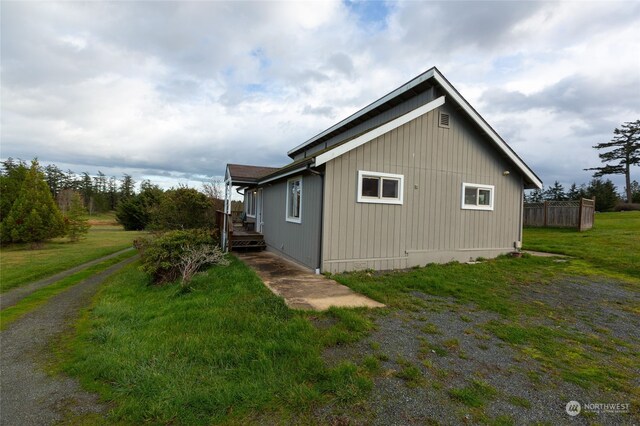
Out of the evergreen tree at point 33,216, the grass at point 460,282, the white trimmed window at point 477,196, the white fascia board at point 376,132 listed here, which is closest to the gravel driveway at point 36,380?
the grass at point 460,282

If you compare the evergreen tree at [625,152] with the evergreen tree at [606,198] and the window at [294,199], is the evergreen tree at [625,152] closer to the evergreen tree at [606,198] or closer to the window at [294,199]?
the evergreen tree at [606,198]

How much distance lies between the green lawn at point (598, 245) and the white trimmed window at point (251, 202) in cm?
1285

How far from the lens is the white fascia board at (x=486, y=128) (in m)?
9.09

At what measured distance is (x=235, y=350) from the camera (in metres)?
3.78

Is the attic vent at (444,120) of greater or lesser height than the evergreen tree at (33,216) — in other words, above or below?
above

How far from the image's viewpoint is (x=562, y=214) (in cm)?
1730

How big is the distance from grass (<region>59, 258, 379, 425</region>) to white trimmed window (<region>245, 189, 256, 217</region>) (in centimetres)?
990

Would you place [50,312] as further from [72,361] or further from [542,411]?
[542,411]

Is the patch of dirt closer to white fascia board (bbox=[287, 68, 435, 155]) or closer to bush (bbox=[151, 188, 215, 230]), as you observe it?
bush (bbox=[151, 188, 215, 230])

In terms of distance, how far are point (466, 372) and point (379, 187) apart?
5867 mm

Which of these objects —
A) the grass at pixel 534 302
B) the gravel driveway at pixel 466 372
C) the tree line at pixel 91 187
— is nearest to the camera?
the gravel driveway at pixel 466 372

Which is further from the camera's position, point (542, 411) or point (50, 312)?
point (50, 312)

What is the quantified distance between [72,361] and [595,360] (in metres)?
6.81

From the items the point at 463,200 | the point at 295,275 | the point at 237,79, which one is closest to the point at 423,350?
the point at 295,275
